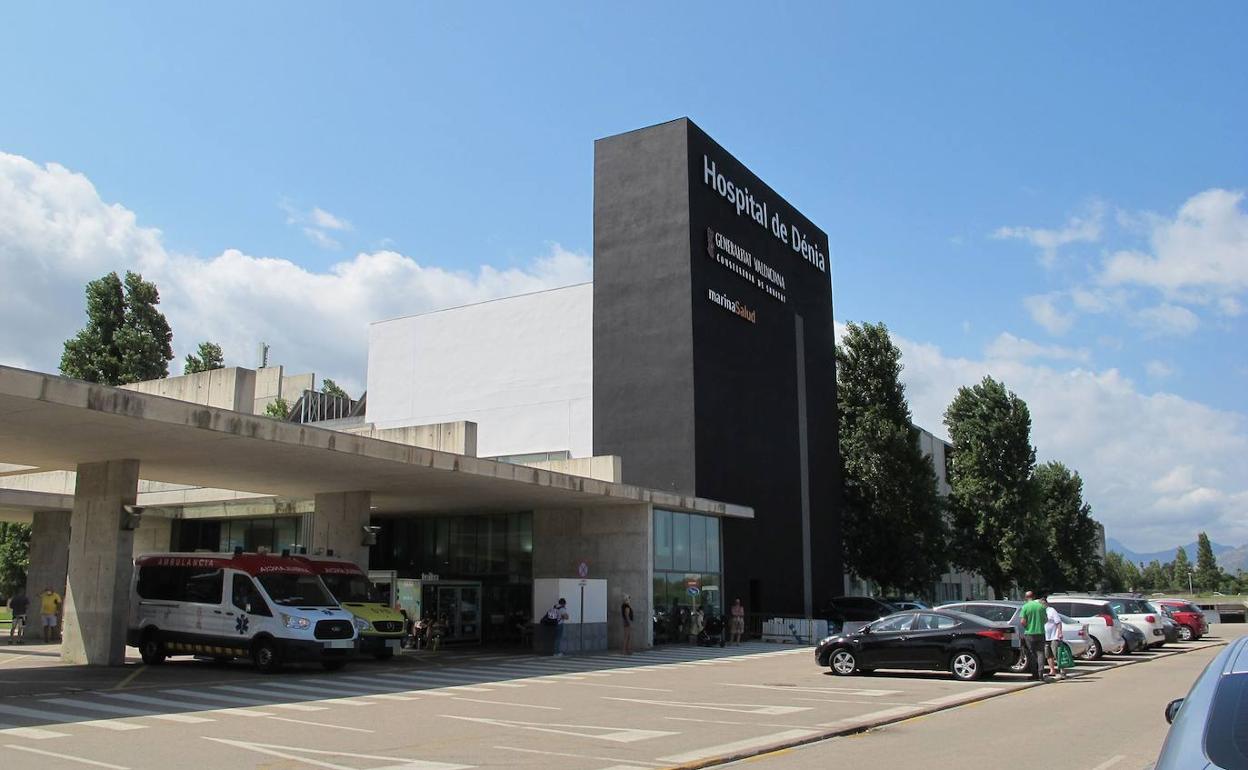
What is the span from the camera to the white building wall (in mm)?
37969

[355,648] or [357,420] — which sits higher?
[357,420]

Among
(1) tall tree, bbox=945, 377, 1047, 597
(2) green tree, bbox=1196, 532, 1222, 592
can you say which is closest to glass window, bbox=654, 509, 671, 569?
(1) tall tree, bbox=945, 377, 1047, 597

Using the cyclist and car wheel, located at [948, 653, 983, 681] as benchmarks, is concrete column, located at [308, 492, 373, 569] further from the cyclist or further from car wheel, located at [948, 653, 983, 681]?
car wheel, located at [948, 653, 983, 681]

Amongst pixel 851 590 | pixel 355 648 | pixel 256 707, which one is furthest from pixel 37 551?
pixel 851 590

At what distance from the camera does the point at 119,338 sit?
155 feet

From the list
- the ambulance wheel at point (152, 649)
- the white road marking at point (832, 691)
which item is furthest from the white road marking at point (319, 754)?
the ambulance wheel at point (152, 649)

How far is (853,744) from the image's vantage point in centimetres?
1140

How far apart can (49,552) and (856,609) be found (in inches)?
1165

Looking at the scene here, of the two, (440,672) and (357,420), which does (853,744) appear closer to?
(440,672)

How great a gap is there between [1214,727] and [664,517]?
27.8m

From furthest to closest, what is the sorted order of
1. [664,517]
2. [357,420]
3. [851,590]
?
[851,590] < [357,420] < [664,517]

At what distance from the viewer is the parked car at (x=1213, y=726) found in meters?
3.39

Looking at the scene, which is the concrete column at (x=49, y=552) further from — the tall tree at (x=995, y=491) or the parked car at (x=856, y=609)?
the tall tree at (x=995, y=491)

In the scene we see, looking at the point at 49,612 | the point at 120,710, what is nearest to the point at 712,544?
the point at 49,612
